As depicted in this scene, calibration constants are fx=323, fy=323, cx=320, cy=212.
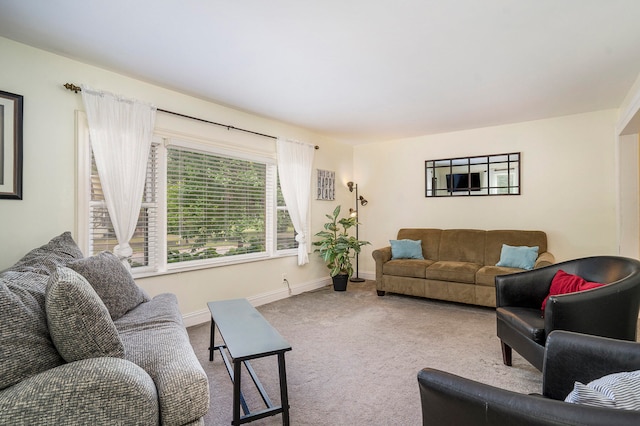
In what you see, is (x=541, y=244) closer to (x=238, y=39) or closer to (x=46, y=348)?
(x=238, y=39)

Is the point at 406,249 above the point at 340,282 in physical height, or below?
above

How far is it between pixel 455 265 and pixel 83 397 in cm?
417

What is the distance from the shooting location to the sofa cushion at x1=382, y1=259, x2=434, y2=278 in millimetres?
4434

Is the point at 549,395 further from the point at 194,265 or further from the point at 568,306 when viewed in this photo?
the point at 194,265

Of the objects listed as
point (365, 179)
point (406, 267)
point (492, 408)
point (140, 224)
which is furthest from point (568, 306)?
point (365, 179)

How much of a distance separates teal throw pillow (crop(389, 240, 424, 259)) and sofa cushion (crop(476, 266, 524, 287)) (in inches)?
38.3

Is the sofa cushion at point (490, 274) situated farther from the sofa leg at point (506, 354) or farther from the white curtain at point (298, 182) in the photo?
the white curtain at point (298, 182)

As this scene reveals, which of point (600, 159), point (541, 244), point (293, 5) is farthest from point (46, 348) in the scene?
point (600, 159)

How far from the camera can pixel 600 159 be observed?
4062 millimetres

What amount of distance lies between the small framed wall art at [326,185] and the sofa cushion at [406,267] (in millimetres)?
1506

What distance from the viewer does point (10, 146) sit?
2371 mm

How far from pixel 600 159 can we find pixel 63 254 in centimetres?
565

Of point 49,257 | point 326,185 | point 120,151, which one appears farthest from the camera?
point 326,185

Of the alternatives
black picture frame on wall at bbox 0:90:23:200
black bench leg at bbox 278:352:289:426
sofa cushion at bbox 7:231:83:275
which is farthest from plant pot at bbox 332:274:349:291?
black picture frame on wall at bbox 0:90:23:200
